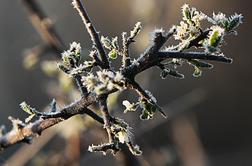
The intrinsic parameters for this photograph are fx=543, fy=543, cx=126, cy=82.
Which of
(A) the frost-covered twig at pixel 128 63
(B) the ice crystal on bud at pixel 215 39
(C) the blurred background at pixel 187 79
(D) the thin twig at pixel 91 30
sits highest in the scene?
(C) the blurred background at pixel 187 79

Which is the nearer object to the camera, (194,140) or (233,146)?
(194,140)

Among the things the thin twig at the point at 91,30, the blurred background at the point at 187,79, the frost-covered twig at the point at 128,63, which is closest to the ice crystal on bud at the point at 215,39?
the frost-covered twig at the point at 128,63

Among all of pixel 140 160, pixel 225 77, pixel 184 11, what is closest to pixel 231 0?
pixel 225 77

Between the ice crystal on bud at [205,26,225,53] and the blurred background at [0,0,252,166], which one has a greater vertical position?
the blurred background at [0,0,252,166]

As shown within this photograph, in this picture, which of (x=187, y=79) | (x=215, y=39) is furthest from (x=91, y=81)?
(x=187, y=79)

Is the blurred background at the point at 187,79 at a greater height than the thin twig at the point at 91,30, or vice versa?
the blurred background at the point at 187,79

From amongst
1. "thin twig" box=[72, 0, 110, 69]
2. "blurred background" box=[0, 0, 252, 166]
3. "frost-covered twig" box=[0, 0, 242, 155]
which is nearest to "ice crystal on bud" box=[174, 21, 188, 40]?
"frost-covered twig" box=[0, 0, 242, 155]

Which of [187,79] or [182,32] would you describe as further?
[187,79]

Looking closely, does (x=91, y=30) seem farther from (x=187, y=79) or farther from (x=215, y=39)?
(x=187, y=79)

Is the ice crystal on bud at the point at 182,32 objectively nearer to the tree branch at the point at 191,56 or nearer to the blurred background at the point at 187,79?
the tree branch at the point at 191,56

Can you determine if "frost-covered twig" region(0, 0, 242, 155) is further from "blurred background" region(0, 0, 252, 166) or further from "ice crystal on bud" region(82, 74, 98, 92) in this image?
"blurred background" region(0, 0, 252, 166)

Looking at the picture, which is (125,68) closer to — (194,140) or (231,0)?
(194,140)
